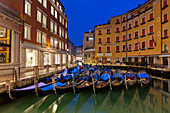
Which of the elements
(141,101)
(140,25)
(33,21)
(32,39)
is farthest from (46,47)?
(140,25)

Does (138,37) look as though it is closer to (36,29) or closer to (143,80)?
(143,80)

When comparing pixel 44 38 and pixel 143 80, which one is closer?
pixel 143 80

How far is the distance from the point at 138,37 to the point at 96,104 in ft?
78.0

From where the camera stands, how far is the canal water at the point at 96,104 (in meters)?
7.21

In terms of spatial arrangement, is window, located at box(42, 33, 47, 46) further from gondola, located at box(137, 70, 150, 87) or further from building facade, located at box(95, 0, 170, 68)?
building facade, located at box(95, 0, 170, 68)

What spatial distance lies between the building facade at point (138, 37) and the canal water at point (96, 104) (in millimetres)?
12664

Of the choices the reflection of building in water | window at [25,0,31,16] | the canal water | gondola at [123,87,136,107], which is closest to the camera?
the canal water

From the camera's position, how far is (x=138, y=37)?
2586 cm

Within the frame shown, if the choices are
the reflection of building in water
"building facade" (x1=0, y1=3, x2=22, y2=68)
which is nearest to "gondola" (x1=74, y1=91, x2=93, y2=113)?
the reflection of building in water

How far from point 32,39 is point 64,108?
11.6m

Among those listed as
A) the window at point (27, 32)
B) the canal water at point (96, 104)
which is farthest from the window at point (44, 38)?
the canal water at point (96, 104)

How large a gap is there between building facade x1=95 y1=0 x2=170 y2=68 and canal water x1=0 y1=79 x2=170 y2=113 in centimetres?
1266

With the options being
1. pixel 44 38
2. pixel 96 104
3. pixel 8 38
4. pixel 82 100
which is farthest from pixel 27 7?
pixel 96 104

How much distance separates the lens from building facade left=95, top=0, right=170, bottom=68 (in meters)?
19.4
